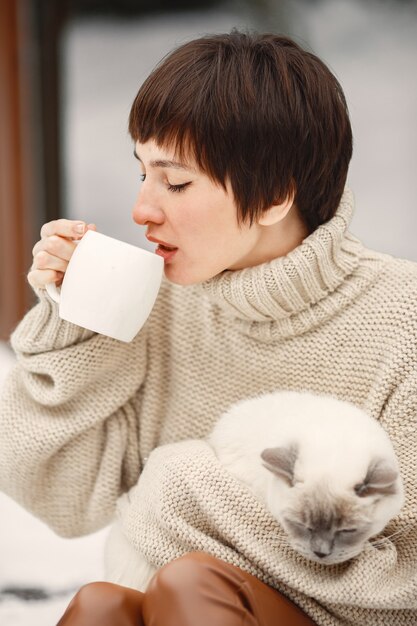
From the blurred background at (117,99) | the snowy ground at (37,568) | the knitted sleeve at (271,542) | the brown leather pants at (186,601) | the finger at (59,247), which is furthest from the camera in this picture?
the blurred background at (117,99)

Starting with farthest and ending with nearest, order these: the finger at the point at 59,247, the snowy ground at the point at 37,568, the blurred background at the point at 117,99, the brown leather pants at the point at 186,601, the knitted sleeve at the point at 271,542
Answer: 1. the blurred background at the point at 117,99
2. the snowy ground at the point at 37,568
3. the finger at the point at 59,247
4. the knitted sleeve at the point at 271,542
5. the brown leather pants at the point at 186,601

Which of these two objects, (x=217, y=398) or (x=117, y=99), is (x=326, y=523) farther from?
(x=117, y=99)

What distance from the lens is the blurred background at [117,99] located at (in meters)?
2.02

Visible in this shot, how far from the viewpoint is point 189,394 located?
126 cm

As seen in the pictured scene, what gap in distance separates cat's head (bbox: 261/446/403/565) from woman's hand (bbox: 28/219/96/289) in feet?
1.30

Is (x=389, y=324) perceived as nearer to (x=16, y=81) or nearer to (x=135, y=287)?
(x=135, y=287)

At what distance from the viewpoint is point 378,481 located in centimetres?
92

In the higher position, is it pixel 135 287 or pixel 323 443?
pixel 135 287

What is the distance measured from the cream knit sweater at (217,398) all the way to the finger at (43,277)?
34 millimetres

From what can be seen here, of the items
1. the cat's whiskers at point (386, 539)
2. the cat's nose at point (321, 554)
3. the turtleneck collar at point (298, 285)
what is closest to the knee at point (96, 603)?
the cat's nose at point (321, 554)

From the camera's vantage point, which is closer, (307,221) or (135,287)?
(135,287)

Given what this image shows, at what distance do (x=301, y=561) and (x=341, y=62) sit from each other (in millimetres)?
1469

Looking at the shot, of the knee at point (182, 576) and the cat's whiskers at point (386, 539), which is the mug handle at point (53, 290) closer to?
the knee at point (182, 576)

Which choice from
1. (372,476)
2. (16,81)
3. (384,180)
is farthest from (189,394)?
(16,81)
